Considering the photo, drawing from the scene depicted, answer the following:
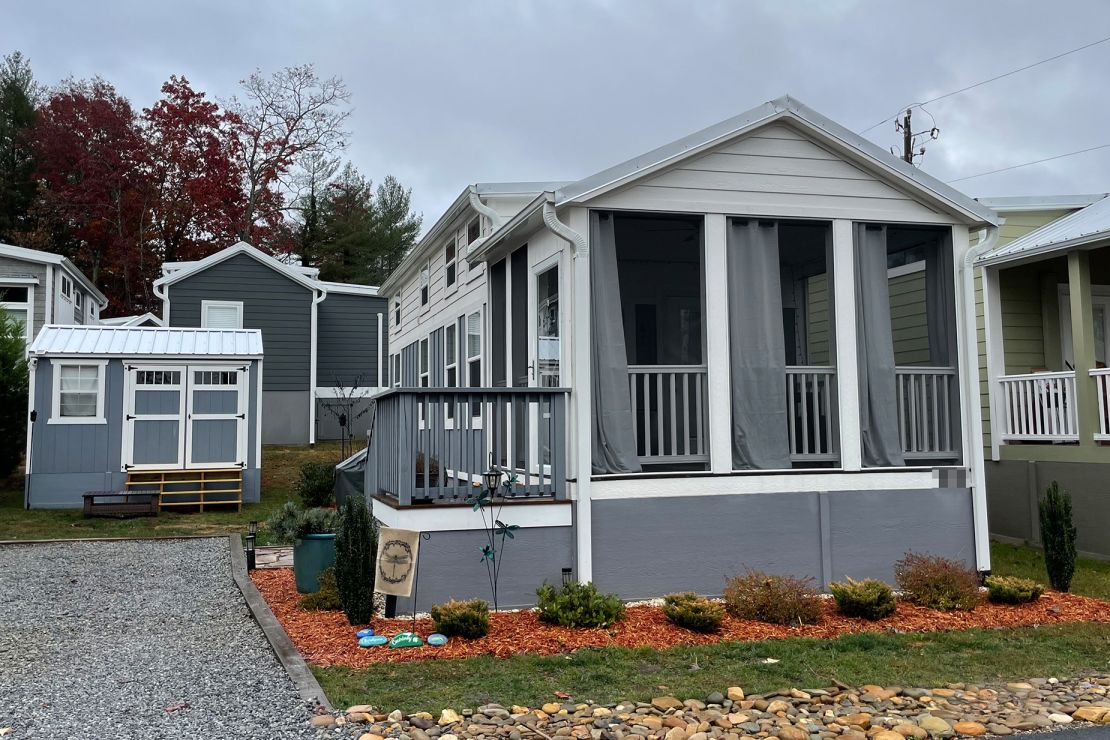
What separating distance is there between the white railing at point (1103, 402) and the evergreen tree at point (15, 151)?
31943 millimetres

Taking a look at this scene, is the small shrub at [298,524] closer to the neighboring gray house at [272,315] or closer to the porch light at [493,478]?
the porch light at [493,478]

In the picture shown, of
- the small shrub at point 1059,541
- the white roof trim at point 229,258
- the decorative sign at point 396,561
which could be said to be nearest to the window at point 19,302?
the white roof trim at point 229,258

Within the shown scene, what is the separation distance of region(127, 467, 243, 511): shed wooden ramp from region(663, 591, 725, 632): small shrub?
32.5ft

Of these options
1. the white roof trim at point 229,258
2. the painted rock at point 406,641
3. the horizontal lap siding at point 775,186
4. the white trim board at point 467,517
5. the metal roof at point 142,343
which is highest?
the white roof trim at point 229,258

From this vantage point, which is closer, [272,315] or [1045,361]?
[1045,361]

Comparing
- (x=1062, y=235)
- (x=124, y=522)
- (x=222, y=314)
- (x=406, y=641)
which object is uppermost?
(x=222, y=314)

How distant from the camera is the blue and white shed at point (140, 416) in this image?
46.4 ft

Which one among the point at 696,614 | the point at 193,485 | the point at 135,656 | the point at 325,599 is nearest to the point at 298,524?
the point at 325,599

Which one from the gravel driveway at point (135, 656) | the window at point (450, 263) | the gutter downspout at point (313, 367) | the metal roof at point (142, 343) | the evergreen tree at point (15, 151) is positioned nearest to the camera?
the gravel driveway at point (135, 656)

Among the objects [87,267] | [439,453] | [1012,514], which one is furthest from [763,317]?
[87,267]

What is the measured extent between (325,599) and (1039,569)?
7.27 m

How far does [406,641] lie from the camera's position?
616 centimetres

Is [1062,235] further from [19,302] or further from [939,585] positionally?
[19,302]

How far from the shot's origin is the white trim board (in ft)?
23.2
